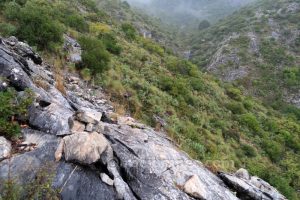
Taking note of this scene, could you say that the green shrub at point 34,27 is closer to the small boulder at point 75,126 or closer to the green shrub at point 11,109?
the green shrub at point 11,109

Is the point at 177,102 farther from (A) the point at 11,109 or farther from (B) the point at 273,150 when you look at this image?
(A) the point at 11,109

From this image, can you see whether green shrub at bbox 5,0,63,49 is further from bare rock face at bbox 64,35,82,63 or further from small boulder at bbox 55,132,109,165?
small boulder at bbox 55,132,109,165

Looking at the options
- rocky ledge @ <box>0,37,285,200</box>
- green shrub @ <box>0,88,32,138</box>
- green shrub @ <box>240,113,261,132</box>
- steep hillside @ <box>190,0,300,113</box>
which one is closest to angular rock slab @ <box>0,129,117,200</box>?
rocky ledge @ <box>0,37,285,200</box>

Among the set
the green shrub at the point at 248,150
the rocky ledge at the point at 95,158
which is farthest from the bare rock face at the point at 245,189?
the green shrub at the point at 248,150

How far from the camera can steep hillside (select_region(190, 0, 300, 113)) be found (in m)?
35.9

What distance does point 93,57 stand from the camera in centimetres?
1230

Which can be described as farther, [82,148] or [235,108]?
[235,108]

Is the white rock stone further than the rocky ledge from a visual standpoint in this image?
Yes

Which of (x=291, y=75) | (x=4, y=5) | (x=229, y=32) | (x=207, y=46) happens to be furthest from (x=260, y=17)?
(x=4, y=5)

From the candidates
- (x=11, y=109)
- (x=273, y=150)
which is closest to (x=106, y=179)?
(x=11, y=109)

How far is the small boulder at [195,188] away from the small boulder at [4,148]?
2897 millimetres

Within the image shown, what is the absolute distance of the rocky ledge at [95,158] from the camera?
15.4 feet

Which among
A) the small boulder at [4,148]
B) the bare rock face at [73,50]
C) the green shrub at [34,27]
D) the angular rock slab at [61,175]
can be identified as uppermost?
the angular rock slab at [61,175]

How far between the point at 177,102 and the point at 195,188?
1062 centimetres
